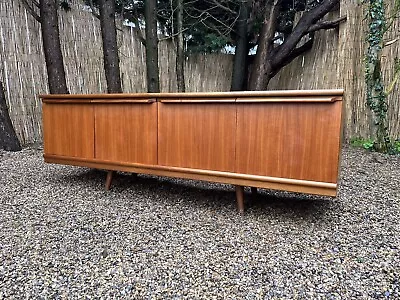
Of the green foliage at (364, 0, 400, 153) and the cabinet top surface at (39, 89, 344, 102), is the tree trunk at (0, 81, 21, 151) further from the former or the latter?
the green foliage at (364, 0, 400, 153)

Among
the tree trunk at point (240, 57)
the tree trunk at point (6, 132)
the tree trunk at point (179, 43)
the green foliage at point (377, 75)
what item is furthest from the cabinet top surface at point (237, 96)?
the tree trunk at point (240, 57)

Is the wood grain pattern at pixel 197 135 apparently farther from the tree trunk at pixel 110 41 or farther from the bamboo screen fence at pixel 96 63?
the bamboo screen fence at pixel 96 63

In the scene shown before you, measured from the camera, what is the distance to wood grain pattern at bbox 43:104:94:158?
7.86 ft

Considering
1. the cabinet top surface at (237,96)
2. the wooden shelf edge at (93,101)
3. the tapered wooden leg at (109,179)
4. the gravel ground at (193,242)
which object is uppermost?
the cabinet top surface at (237,96)

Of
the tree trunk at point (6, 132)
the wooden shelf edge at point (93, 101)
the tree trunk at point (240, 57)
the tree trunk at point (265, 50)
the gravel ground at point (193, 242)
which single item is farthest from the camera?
the tree trunk at point (240, 57)

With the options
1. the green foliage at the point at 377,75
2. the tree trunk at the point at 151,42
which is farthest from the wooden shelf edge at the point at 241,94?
the green foliage at the point at 377,75

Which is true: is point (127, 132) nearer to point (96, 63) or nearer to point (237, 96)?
point (237, 96)

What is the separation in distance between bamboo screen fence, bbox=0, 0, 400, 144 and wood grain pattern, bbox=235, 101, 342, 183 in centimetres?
280

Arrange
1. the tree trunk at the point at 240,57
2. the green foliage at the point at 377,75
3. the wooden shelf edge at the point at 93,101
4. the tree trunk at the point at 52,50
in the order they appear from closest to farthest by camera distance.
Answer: the wooden shelf edge at the point at 93,101 → the green foliage at the point at 377,75 → the tree trunk at the point at 52,50 → the tree trunk at the point at 240,57

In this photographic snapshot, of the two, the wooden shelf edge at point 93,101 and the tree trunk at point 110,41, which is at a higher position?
the tree trunk at point 110,41

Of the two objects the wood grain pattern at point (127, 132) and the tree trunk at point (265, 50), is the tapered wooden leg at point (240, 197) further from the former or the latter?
the tree trunk at point (265, 50)

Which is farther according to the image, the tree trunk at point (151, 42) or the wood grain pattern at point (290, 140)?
the tree trunk at point (151, 42)

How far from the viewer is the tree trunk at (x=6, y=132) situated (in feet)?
11.8

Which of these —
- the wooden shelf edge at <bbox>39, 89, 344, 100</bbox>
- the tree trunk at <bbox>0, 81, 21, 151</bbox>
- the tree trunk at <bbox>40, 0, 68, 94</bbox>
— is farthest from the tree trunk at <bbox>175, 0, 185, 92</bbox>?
the wooden shelf edge at <bbox>39, 89, 344, 100</bbox>
